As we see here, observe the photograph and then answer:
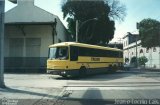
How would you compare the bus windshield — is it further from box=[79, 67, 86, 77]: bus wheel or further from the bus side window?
box=[79, 67, 86, 77]: bus wheel

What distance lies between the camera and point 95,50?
34188mm

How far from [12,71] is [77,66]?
14.1 meters

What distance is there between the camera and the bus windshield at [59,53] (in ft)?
94.9

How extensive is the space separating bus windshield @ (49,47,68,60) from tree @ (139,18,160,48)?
39.1 m

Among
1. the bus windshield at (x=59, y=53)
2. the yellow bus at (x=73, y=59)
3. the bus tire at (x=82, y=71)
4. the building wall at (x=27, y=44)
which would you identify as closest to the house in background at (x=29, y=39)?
the building wall at (x=27, y=44)

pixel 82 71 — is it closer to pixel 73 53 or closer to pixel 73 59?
pixel 73 59

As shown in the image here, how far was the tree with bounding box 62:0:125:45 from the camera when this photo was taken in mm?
56375

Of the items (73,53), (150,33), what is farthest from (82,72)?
(150,33)

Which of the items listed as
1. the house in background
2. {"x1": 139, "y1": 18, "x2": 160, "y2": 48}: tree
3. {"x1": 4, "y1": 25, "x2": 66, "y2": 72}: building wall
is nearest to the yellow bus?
the house in background

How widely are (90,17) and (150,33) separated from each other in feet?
51.0

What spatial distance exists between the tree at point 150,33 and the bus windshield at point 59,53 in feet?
128

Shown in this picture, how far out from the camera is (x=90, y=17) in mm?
56344

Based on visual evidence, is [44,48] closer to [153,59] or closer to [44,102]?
[44,102]

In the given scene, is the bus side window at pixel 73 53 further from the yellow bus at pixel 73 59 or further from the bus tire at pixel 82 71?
Result: the bus tire at pixel 82 71
